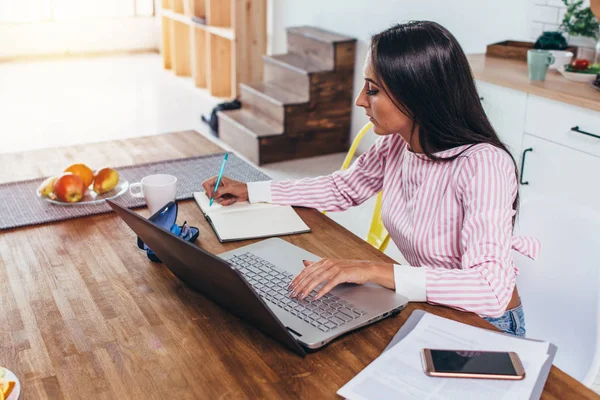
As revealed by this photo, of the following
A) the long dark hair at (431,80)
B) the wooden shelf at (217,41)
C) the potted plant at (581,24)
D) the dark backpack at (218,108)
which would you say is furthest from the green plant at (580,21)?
the wooden shelf at (217,41)

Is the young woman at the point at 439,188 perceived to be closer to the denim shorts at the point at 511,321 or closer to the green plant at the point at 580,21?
the denim shorts at the point at 511,321

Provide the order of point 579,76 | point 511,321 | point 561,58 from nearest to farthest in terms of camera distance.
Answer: point 511,321
point 579,76
point 561,58

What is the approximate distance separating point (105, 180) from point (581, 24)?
2139 mm

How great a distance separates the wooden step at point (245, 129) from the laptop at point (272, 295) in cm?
308

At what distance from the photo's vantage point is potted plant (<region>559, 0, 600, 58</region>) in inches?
116

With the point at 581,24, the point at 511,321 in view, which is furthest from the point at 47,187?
the point at 581,24

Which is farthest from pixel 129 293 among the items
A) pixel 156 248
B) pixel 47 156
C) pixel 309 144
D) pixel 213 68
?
pixel 213 68

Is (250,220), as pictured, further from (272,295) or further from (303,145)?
(303,145)

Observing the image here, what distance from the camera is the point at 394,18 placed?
4.17 metres

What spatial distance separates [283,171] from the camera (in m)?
4.35

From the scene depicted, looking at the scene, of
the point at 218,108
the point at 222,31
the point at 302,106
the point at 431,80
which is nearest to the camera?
the point at 431,80

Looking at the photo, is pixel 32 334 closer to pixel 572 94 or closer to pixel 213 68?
pixel 572 94

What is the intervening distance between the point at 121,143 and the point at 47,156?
0.76 feet

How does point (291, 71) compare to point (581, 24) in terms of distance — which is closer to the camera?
point (581, 24)
